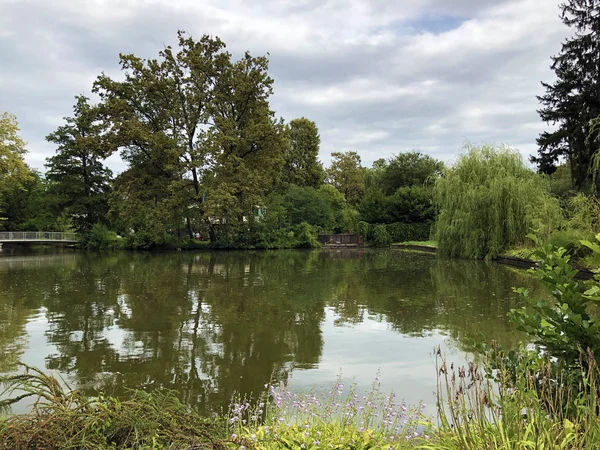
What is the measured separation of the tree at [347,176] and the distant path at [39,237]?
3225cm

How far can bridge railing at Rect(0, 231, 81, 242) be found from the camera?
3192 cm

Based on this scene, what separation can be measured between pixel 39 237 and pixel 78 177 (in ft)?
18.0

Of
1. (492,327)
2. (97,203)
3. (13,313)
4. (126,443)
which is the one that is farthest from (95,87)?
(126,443)

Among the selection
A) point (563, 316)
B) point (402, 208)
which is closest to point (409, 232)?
point (402, 208)

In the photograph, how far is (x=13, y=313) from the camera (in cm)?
885

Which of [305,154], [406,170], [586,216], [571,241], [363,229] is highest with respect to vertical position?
[305,154]

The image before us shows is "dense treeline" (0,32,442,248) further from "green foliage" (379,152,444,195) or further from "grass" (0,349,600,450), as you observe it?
"grass" (0,349,600,450)

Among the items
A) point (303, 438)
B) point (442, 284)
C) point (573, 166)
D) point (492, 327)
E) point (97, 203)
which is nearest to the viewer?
point (303, 438)

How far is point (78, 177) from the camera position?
34.7 metres

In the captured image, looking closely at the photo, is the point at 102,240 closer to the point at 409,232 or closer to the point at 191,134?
the point at 191,134

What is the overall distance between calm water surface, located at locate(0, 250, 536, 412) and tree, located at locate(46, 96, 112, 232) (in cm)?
→ 2126

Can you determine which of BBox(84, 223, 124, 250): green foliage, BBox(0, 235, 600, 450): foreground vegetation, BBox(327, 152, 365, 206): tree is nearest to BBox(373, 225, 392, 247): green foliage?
BBox(327, 152, 365, 206): tree

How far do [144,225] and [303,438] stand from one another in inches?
1229

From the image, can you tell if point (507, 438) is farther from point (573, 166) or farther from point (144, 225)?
point (144, 225)
